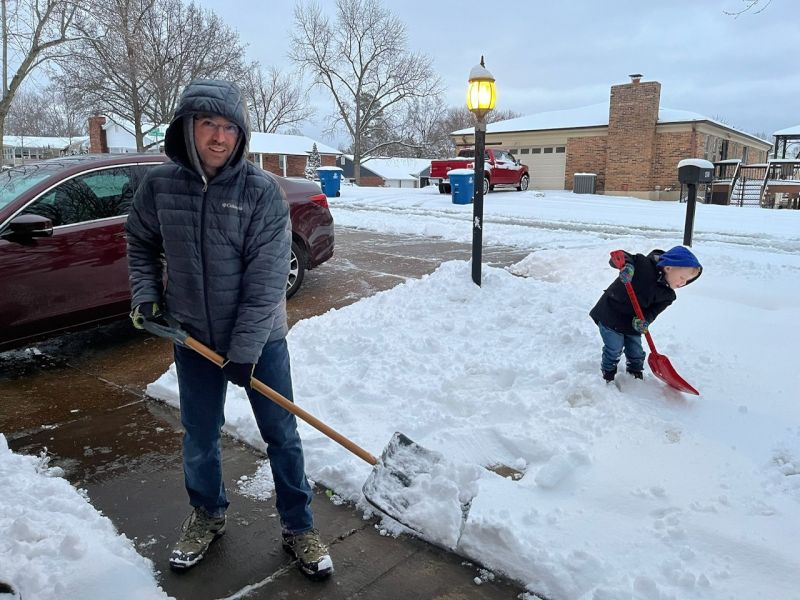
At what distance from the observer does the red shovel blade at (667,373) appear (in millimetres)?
3658

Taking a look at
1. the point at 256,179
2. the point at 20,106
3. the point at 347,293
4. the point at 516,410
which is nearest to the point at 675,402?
the point at 516,410

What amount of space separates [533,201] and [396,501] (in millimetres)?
15791

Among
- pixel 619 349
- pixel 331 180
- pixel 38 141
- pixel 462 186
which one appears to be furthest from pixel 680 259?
pixel 38 141

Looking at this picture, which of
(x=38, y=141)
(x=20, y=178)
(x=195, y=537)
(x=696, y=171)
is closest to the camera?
(x=195, y=537)

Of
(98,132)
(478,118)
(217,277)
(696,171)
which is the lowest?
(217,277)

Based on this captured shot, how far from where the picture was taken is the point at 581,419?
11.1ft

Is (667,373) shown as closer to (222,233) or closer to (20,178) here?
(222,233)

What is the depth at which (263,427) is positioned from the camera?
94.0 inches

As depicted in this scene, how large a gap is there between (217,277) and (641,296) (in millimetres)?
2593

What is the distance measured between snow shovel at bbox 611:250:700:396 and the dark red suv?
91.4 inches

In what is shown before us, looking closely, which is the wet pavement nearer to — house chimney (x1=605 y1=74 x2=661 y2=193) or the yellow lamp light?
the yellow lamp light

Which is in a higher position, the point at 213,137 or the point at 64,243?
the point at 213,137

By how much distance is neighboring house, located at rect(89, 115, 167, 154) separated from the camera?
22.5 m

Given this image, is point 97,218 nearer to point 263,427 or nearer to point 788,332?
point 263,427
